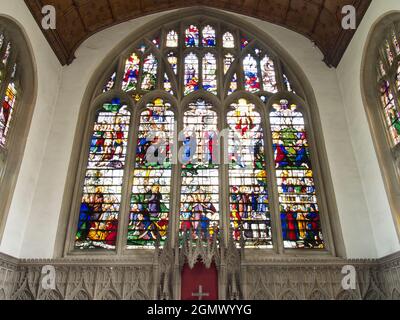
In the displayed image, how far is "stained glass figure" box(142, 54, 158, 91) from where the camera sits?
1054 centimetres

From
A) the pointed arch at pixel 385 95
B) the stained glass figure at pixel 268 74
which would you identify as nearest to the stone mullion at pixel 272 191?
the stained glass figure at pixel 268 74

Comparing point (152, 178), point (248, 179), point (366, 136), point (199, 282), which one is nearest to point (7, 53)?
point (152, 178)

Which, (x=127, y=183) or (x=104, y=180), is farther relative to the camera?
(x=104, y=180)

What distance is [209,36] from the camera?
11508mm

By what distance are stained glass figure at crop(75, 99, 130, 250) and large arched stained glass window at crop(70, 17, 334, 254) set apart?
26 mm

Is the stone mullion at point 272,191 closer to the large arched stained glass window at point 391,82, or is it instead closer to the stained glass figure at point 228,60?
the stained glass figure at point 228,60

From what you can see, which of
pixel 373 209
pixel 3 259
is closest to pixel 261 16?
pixel 373 209

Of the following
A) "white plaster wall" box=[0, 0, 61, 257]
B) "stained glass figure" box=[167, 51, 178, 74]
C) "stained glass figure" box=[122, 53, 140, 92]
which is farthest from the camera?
"stained glass figure" box=[167, 51, 178, 74]

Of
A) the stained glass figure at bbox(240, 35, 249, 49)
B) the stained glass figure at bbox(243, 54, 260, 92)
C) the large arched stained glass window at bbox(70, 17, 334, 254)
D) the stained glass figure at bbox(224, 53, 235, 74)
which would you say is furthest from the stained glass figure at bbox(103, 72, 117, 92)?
the stained glass figure at bbox(240, 35, 249, 49)

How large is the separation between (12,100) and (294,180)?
23.9 feet

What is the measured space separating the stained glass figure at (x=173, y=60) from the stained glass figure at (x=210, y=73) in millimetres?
893

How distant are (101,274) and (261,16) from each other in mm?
8954

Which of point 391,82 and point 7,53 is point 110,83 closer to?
point 7,53

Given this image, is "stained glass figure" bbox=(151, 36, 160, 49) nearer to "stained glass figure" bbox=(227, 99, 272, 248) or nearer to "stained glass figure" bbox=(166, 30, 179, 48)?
"stained glass figure" bbox=(166, 30, 179, 48)
